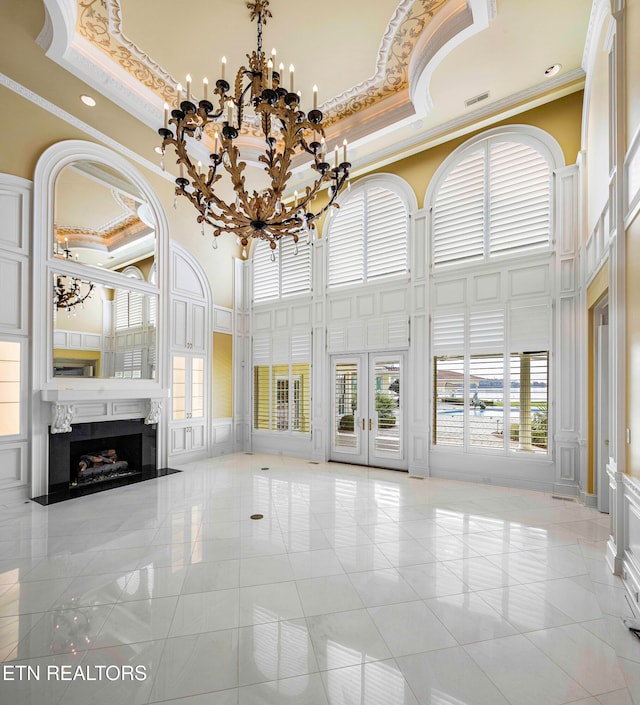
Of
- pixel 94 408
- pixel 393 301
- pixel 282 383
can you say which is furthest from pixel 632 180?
pixel 94 408

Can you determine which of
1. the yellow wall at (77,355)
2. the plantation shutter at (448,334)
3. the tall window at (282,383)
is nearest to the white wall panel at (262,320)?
the tall window at (282,383)

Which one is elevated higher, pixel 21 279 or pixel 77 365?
pixel 21 279

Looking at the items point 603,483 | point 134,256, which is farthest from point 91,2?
point 603,483

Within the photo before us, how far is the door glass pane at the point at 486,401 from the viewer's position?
5.53 metres

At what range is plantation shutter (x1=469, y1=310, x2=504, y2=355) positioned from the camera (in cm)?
561

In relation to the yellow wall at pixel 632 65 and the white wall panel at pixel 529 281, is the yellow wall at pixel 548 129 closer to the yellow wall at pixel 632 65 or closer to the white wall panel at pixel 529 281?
the white wall panel at pixel 529 281

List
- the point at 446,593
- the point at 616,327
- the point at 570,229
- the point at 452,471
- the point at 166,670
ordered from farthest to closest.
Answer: the point at 452,471 → the point at 570,229 → the point at 616,327 → the point at 446,593 → the point at 166,670

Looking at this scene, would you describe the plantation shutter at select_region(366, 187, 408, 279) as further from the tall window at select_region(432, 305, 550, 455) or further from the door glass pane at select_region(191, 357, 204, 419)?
the door glass pane at select_region(191, 357, 204, 419)

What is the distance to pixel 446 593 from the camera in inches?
106

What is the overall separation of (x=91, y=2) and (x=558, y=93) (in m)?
5.85

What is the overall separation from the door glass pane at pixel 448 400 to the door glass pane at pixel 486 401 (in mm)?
164

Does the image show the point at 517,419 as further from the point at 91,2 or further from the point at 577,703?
the point at 91,2

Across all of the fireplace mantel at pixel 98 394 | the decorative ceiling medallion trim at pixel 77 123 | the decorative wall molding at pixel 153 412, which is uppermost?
the decorative ceiling medallion trim at pixel 77 123

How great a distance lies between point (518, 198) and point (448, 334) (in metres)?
2.23
